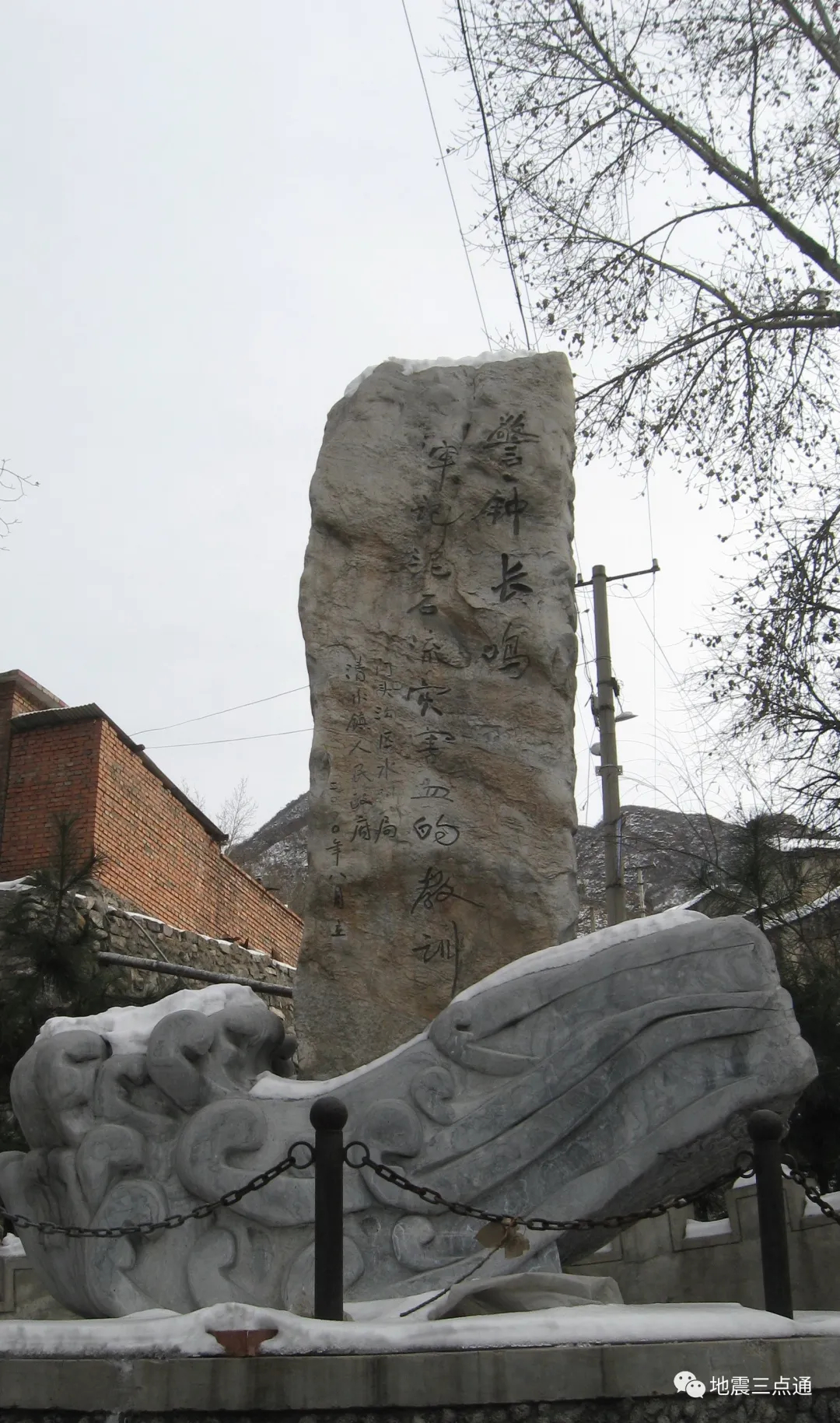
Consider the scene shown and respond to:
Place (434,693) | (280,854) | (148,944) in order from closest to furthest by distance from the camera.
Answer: (434,693)
(148,944)
(280,854)

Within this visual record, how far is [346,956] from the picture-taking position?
17.3 feet

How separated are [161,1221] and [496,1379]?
1.31 metres

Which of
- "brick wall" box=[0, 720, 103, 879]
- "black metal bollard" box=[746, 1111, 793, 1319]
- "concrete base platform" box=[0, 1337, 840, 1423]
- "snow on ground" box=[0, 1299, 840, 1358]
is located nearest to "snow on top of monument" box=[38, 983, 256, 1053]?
"snow on ground" box=[0, 1299, 840, 1358]

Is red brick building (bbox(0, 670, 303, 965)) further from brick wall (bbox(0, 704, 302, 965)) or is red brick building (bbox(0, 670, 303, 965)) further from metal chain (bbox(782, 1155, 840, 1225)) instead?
metal chain (bbox(782, 1155, 840, 1225))

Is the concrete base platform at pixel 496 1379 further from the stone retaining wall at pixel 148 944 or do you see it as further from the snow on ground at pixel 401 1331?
the stone retaining wall at pixel 148 944

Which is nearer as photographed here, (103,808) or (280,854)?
(103,808)

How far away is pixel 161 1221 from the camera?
4090 mm

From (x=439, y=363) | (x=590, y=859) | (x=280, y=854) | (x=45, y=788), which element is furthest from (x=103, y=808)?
(x=280, y=854)

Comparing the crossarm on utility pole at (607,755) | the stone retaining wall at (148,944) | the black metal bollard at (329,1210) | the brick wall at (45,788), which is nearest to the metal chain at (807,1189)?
the black metal bollard at (329,1210)

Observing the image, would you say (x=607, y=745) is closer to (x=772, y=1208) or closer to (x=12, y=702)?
(x=12, y=702)

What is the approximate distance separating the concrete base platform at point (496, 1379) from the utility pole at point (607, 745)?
9026 mm

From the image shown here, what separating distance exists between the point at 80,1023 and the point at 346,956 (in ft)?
3.61

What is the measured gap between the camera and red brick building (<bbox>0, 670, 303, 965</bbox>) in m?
12.7

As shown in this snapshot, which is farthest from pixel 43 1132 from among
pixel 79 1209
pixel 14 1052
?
pixel 14 1052
